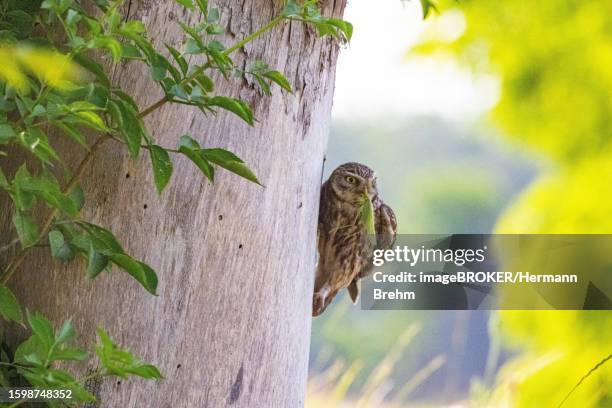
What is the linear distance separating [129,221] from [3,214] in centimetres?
17

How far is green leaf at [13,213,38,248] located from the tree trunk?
0.11m

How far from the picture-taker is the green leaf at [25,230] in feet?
3.07

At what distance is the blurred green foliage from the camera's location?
8.86 feet

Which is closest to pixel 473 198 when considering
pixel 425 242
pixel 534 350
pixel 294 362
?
pixel 425 242

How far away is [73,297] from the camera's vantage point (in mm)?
1058

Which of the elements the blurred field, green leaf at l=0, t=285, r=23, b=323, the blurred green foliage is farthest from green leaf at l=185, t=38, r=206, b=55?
the blurred green foliage

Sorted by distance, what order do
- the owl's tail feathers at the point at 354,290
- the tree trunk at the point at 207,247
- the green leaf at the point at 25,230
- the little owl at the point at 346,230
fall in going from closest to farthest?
the green leaf at the point at 25,230
the tree trunk at the point at 207,247
the little owl at the point at 346,230
the owl's tail feathers at the point at 354,290

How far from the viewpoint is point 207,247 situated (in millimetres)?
1106

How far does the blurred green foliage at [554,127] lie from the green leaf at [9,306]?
191 centimetres

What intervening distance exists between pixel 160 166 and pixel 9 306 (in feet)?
0.78

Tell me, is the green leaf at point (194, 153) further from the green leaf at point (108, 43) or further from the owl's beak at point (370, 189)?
the owl's beak at point (370, 189)

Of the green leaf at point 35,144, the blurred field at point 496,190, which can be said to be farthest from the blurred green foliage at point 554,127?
the green leaf at point 35,144

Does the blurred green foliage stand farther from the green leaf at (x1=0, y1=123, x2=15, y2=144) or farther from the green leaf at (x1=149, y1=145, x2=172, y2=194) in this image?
the green leaf at (x1=0, y1=123, x2=15, y2=144)

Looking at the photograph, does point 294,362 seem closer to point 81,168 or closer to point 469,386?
point 81,168
